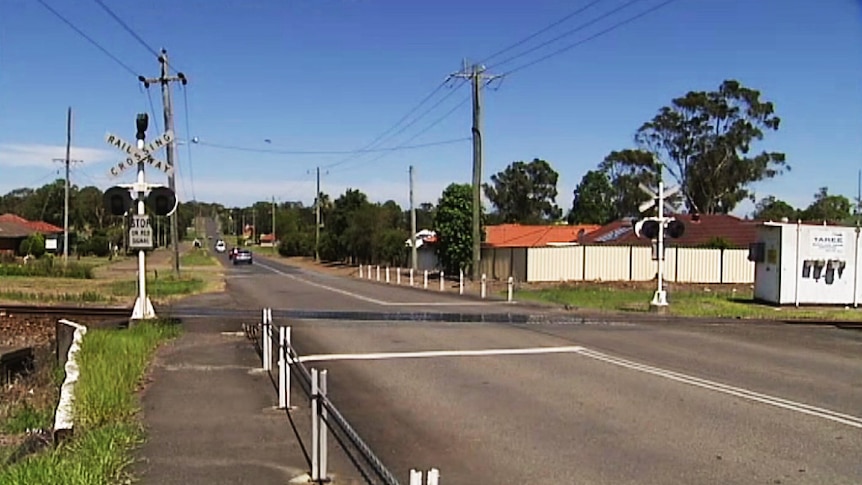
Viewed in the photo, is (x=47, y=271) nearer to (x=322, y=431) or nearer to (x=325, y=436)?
(x=325, y=436)

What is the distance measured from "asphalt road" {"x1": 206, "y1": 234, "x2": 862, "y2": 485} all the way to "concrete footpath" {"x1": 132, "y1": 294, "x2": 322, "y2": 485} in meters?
0.88

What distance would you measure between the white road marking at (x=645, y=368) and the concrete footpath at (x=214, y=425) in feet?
3.74

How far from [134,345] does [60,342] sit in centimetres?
472

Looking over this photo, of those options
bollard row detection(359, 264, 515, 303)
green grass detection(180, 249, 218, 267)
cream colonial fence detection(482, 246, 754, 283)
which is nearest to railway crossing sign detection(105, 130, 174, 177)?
bollard row detection(359, 264, 515, 303)

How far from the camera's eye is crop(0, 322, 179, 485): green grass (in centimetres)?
633

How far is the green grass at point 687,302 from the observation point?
27422 millimetres

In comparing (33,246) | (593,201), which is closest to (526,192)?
(593,201)

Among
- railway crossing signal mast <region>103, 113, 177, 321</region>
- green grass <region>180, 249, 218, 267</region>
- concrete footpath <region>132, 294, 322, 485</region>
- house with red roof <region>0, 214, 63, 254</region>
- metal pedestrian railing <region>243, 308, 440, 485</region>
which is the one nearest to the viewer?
metal pedestrian railing <region>243, 308, 440, 485</region>

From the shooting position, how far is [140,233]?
1698cm

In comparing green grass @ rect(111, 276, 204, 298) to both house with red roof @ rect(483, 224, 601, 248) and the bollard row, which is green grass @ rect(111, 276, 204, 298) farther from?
house with red roof @ rect(483, 224, 601, 248)

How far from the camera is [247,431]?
8695mm

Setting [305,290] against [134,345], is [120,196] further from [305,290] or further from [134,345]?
[305,290]

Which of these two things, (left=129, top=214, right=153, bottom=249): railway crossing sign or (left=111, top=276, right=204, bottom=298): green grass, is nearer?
(left=129, top=214, right=153, bottom=249): railway crossing sign

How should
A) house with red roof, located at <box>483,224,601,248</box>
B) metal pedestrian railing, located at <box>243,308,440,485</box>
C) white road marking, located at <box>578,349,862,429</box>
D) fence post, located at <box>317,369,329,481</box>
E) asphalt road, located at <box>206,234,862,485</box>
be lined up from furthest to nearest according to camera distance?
1. house with red roof, located at <box>483,224,601,248</box>
2. white road marking, located at <box>578,349,862,429</box>
3. asphalt road, located at <box>206,234,862,485</box>
4. fence post, located at <box>317,369,329,481</box>
5. metal pedestrian railing, located at <box>243,308,440,485</box>
